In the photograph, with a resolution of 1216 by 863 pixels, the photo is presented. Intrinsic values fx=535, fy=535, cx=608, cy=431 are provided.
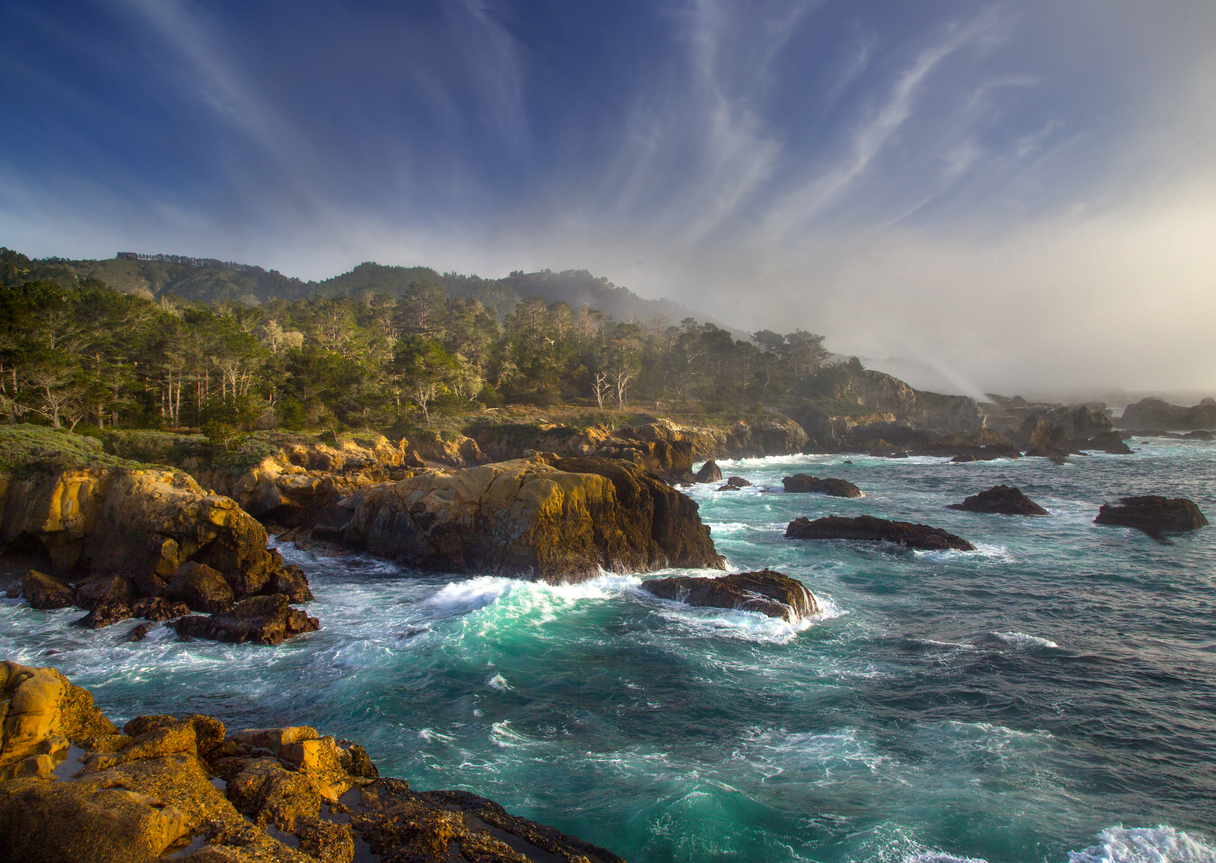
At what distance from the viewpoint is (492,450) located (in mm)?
51250

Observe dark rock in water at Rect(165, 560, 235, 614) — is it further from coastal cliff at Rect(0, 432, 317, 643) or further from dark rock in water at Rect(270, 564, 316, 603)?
dark rock in water at Rect(270, 564, 316, 603)

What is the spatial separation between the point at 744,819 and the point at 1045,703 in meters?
8.72

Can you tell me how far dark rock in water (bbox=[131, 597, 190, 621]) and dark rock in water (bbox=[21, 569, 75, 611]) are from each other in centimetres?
245

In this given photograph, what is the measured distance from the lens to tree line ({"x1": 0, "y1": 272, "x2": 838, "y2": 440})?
33438 millimetres

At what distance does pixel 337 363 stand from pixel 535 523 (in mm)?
36760

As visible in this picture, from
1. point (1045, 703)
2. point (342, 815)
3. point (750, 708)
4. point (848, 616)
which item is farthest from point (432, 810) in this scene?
point (848, 616)

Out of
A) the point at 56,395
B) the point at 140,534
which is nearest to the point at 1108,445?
the point at 140,534

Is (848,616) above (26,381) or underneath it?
underneath

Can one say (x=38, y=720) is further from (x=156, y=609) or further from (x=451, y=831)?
(x=156, y=609)

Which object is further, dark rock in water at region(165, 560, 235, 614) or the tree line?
the tree line

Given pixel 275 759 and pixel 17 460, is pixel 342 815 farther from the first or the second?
pixel 17 460

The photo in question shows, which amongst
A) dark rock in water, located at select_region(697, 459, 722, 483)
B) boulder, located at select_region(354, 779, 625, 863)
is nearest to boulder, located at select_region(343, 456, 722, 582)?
boulder, located at select_region(354, 779, 625, 863)

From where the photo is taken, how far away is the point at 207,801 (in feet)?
19.6

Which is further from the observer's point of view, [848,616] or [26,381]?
[26,381]
